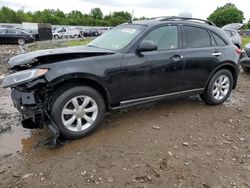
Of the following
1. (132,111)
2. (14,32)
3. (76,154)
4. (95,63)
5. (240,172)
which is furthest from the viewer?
(14,32)

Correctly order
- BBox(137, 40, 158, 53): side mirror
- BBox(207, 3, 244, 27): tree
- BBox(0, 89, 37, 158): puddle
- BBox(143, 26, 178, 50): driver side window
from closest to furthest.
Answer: BBox(0, 89, 37, 158): puddle < BBox(137, 40, 158, 53): side mirror < BBox(143, 26, 178, 50): driver side window < BBox(207, 3, 244, 27): tree

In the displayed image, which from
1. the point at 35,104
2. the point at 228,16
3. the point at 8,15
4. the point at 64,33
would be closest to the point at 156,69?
the point at 35,104

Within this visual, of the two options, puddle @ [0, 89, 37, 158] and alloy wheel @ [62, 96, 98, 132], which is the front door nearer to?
alloy wheel @ [62, 96, 98, 132]

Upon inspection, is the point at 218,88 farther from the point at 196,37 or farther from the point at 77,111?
the point at 77,111

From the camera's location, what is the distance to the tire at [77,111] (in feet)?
13.5

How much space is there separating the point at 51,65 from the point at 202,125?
9.09 ft

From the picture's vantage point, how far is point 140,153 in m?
4.04

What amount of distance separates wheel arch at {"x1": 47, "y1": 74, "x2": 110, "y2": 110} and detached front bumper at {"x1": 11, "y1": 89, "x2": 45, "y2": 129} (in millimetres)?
167

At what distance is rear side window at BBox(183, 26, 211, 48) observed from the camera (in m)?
5.47

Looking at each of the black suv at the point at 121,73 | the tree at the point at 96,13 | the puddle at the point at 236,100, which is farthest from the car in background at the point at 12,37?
the tree at the point at 96,13

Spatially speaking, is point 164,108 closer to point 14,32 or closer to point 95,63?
point 95,63

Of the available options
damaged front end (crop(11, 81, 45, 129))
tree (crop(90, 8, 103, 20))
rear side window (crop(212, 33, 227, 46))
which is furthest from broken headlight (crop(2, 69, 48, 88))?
tree (crop(90, 8, 103, 20))

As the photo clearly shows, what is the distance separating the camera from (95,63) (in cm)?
438

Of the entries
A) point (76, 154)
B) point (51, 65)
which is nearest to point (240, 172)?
point (76, 154)
